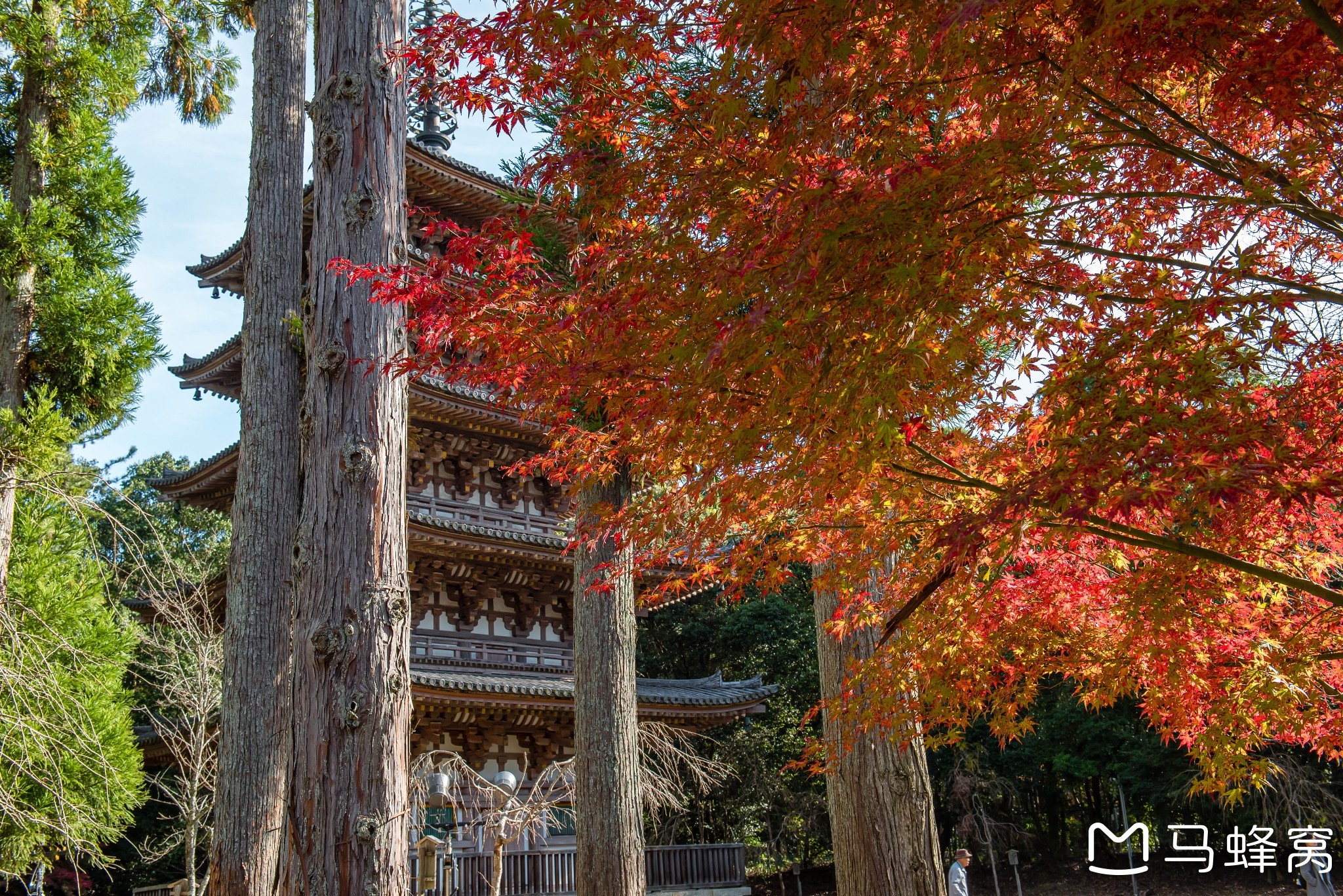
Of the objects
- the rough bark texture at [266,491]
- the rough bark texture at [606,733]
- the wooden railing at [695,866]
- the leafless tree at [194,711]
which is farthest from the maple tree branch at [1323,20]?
the wooden railing at [695,866]

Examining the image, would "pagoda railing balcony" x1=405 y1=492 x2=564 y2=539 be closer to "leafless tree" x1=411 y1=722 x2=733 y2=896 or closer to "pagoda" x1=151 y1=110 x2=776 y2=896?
"pagoda" x1=151 y1=110 x2=776 y2=896

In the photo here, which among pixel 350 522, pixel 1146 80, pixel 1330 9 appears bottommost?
pixel 350 522

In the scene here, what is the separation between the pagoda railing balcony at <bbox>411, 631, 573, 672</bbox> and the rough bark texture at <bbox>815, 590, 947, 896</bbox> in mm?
8711

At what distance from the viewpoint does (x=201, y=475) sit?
14.9 meters

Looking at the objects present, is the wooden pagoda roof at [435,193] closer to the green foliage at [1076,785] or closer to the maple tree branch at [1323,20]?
the maple tree branch at [1323,20]

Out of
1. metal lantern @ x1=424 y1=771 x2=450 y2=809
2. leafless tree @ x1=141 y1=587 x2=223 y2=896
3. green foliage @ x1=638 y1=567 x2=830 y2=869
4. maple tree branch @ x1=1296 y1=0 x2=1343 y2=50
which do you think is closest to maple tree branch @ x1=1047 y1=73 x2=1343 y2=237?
maple tree branch @ x1=1296 y1=0 x2=1343 y2=50

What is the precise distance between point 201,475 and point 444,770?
6.61 metres

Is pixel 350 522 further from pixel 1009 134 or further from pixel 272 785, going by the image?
pixel 1009 134

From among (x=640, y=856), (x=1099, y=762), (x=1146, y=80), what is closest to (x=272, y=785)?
(x=640, y=856)

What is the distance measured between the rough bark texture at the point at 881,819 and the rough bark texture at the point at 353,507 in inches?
102

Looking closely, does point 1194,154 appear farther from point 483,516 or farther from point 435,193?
point 435,193

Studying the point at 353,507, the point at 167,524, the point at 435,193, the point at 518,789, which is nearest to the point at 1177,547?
the point at 353,507

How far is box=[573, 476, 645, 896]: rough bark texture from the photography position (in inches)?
296

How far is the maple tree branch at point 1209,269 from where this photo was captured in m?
3.05
